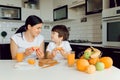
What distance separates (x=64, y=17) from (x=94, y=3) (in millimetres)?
997

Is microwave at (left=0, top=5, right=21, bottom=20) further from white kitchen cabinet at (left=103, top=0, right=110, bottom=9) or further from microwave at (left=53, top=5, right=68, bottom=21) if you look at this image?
white kitchen cabinet at (left=103, top=0, right=110, bottom=9)

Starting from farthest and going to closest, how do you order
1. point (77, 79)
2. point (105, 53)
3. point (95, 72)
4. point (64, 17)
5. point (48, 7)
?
point (48, 7)
point (64, 17)
point (105, 53)
point (95, 72)
point (77, 79)

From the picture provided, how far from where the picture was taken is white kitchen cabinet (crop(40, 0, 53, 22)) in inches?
173

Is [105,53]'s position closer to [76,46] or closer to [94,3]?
[76,46]

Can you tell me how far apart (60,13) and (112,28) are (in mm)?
1810

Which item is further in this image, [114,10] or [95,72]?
[114,10]

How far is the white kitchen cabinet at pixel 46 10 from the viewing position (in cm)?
439

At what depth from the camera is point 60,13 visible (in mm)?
3980

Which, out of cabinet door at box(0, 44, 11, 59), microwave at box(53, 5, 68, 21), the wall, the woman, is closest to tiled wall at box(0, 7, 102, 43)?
the wall

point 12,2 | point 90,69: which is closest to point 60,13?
point 12,2

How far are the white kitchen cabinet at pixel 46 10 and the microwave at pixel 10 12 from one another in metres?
0.68

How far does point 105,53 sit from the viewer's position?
2.41 metres

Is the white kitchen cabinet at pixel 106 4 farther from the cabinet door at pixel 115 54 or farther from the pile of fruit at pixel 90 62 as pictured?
the pile of fruit at pixel 90 62

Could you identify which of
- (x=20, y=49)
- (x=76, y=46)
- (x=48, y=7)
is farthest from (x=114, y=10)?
(x=48, y=7)
